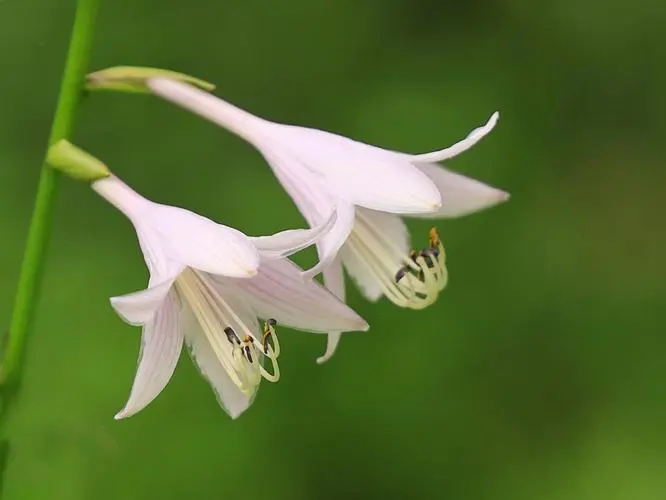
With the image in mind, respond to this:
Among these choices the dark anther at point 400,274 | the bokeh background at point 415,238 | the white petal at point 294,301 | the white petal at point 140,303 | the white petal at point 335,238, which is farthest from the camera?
the bokeh background at point 415,238

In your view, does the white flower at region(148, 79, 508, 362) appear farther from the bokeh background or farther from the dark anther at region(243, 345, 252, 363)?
the bokeh background

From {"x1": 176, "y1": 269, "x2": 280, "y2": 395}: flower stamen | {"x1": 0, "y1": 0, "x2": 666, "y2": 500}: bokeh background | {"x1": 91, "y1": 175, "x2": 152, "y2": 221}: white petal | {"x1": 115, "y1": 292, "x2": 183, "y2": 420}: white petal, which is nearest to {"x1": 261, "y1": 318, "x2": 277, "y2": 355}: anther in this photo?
{"x1": 176, "y1": 269, "x2": 280, "y2": 395}: flower stamen

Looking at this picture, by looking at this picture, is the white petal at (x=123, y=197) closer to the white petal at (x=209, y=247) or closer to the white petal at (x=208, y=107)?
the white petal at (x=209, y=247)

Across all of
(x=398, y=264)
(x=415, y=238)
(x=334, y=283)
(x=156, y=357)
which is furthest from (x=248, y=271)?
(x=415, y=238)

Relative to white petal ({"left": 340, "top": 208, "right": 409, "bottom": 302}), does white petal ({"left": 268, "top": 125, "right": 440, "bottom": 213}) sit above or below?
above

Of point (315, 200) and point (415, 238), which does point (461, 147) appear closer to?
point (315, 200)

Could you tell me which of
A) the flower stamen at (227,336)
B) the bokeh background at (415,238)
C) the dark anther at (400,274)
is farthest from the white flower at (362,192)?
the bokeh background at (415,238)
